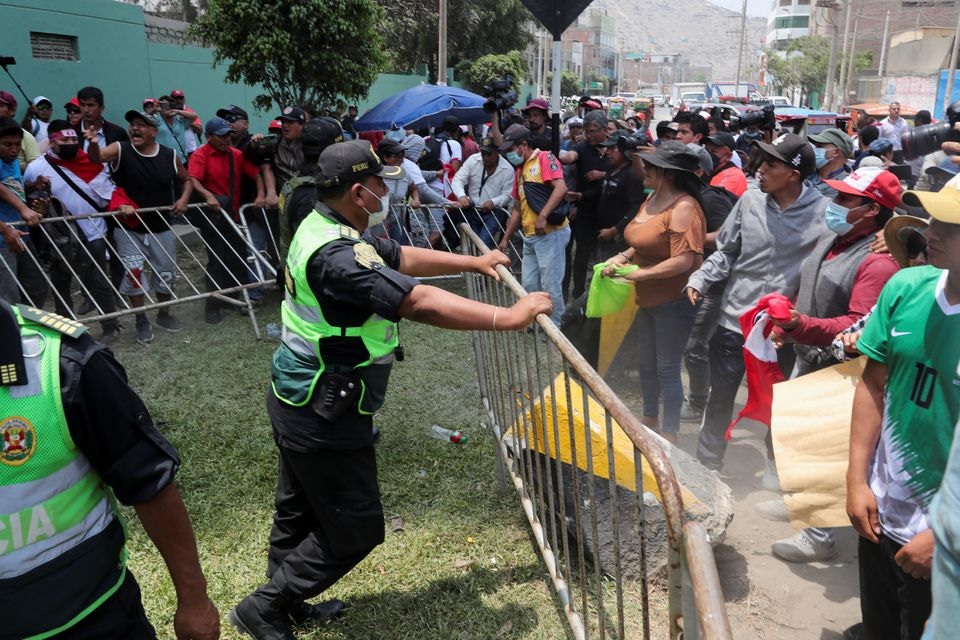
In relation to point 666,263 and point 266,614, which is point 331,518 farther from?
point 666,263

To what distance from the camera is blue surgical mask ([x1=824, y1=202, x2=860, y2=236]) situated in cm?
335

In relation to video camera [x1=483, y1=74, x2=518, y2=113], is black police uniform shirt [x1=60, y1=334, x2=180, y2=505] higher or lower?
lower

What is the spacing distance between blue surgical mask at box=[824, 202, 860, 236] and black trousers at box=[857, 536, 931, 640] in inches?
59.9

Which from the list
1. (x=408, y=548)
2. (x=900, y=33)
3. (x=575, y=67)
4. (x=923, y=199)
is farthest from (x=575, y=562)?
(x=575, y=67)

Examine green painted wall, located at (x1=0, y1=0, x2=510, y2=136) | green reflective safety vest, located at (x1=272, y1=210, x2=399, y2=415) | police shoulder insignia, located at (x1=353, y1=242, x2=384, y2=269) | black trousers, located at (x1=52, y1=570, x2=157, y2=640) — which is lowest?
black trousers, located at (x1=52, y1=570, x2=157, y2=640)

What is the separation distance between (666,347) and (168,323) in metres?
4.77

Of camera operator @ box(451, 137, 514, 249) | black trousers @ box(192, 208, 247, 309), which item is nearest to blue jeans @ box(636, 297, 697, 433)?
camera operator @ box(451, 137, 514, 249)

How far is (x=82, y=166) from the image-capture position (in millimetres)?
6594

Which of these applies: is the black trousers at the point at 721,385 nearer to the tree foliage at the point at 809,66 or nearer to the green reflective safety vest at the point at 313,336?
the green reflective safety vest at the point at 313,336

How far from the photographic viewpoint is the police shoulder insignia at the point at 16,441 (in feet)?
4.88

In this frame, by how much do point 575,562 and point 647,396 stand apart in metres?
1.62

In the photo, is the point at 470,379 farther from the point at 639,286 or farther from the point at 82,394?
the point at 82,394

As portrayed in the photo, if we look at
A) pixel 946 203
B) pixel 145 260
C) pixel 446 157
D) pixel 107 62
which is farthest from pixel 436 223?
pixel 107 62

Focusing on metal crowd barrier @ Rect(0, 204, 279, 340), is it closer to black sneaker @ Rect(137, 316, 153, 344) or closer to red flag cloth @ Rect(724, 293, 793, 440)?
black sneaker @ Rect(137, 316, 153, 344)
